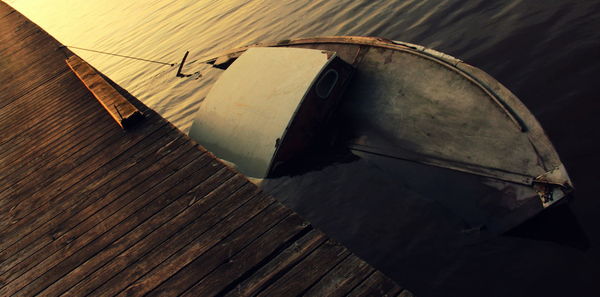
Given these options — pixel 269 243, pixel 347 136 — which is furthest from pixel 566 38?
pixel 269 243

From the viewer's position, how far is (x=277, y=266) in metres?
4.10

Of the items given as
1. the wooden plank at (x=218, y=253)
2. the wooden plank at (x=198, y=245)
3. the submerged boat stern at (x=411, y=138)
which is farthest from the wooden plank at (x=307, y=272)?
the submerged boat stern at (x=411, y=138)

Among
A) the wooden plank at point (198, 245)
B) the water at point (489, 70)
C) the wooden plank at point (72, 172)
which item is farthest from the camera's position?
the wooden plank at point (72, 172)

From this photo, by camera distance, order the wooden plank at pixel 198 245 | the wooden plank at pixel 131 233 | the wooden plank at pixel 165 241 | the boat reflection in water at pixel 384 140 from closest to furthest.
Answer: the wooden plank at pixel 198 245, the wooden plank at pixel 165 241, the wooden plank at pixel 131 233, the boat reflection in water at pixel 384 140

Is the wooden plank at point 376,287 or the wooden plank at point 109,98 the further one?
the wooden plank at point 109,98

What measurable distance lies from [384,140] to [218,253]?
4.21 meters

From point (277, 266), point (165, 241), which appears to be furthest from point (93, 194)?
point (277, 266)

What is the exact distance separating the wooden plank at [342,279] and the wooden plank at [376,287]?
5cm

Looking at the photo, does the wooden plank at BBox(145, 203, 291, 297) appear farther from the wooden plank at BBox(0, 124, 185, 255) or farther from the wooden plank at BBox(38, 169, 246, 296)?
the wooden plank at BBox(0, 124, 185, 255)

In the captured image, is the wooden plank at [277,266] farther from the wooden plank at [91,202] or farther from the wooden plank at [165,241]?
the wooden plank at [91,202]

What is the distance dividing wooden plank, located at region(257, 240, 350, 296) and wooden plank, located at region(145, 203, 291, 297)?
0.68 metres

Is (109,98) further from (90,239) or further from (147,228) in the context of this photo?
(147,228)

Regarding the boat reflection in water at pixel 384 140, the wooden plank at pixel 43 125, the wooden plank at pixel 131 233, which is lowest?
the boat reflection in water at pixel 384 140

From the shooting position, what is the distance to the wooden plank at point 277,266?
3.99 metres
